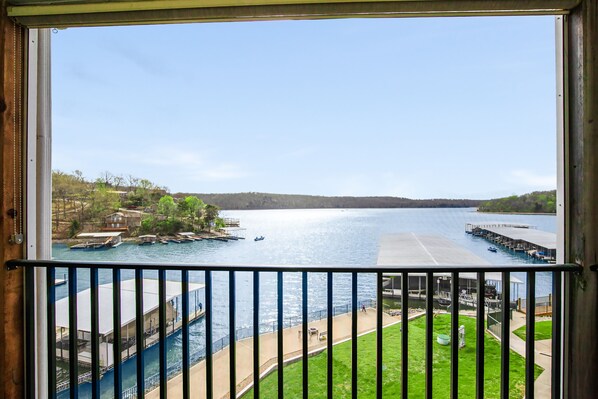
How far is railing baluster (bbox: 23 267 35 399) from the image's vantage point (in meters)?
1.33

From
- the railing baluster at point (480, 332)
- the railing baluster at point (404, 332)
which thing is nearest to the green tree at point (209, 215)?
the railing baluster at point (404, 332)

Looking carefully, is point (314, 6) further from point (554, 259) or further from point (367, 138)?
point (554, 259)

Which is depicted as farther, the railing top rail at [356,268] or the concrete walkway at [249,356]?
the concrete walkway at [249,356]

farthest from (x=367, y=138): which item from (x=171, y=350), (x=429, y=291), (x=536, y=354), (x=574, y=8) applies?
(x=171, y=350)

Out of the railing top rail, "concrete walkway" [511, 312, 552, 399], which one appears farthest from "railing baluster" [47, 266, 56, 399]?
"concrete walkway" [511, 312, 552, 399]

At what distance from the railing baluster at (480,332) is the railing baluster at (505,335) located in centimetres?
7

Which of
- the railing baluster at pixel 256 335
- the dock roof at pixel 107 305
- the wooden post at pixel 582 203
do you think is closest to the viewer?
the wooden post at pixel 582 203

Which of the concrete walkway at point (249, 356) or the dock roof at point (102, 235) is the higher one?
the dock roof at point (102, 235)

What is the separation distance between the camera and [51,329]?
134cm

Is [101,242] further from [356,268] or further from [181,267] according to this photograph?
[356,268]

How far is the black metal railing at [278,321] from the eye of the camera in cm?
120

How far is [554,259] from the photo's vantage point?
4.29ft

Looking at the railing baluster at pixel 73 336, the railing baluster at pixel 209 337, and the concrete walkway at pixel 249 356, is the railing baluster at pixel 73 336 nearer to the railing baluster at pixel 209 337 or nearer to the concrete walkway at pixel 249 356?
the concrete walkway at pixel 249 356

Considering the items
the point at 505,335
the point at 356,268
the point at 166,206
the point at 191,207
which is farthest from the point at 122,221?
the point at 505,335
